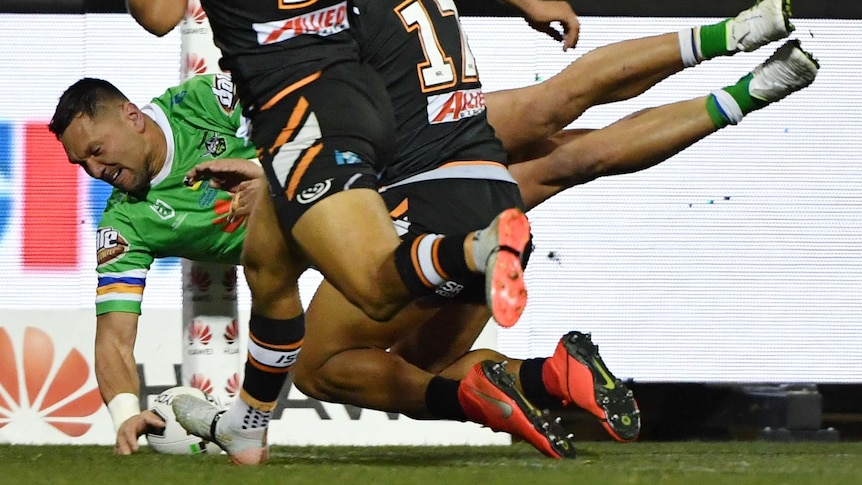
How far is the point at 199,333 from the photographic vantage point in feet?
15.1

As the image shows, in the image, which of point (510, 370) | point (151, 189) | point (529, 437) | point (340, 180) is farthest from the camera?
point (151, 189)

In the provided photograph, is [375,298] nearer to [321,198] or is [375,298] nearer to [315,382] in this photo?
[321,198]

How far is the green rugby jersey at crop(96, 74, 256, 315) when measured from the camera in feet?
13.7

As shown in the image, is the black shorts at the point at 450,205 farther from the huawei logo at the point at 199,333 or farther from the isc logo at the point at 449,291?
the huawei logo at the point at 199,333

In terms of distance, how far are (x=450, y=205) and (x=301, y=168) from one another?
0.76m

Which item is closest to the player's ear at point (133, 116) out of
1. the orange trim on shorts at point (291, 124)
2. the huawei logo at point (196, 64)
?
the huawei logo at point (196, 64)

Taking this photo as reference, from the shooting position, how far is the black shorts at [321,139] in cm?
275

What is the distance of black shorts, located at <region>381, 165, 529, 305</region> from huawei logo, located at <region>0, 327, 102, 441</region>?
2.00 m

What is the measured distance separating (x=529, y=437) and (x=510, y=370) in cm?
43

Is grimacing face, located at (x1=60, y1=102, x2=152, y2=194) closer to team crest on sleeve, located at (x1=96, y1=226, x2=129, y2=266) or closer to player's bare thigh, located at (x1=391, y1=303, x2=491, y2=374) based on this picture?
team crest on sleeve, located at (x1=96, y1=226, x2=129, y2=266)

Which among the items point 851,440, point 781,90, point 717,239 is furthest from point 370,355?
point 851,440

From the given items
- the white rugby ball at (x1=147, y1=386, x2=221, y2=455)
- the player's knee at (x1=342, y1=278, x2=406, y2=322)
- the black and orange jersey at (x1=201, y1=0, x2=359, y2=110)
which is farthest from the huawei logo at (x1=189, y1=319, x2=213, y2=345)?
the player's knee at (x1=342, y1=278, x2=406, y2=322)

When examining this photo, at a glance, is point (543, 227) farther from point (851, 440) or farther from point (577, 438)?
point (851, 440)

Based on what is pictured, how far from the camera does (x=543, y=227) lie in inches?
211
